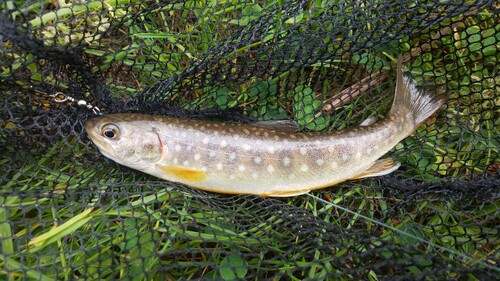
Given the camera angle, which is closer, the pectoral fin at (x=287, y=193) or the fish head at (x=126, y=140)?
the fish head at (x=126, y=140)

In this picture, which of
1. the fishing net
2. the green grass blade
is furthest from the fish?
the green grass blade

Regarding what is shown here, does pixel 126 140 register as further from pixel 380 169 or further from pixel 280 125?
pixel 380 169

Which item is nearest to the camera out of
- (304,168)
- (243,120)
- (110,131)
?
(110,131)

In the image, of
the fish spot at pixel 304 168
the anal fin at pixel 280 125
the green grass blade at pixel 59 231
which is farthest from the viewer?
the anal fin at pixel 280 125

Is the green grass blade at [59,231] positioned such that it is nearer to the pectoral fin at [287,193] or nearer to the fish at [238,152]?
the fish at [238,152]

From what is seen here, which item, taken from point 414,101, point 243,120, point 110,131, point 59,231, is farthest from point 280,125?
point 59,231

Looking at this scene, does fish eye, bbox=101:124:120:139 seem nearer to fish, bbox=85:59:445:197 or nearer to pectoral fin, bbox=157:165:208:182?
fish, bbox=85:59:445:197

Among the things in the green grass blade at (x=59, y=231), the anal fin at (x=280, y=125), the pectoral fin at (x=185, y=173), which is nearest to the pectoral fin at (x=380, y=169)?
the anal fin at (x=280, y=125)
